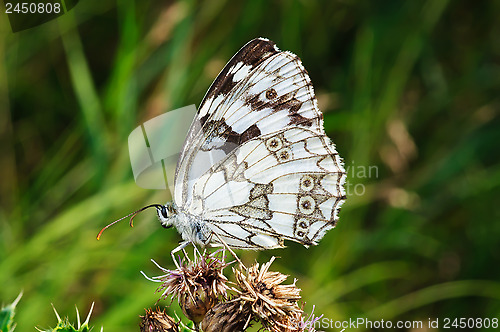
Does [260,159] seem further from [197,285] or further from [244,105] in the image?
[197,285]

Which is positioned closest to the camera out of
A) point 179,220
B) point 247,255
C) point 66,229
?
point 179,220

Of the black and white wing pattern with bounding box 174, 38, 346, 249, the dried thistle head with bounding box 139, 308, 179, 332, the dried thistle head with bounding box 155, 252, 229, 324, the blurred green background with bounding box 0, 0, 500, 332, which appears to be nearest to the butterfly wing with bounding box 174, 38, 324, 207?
the black and white wing pattern with bounding box 174, 38, 346, 249

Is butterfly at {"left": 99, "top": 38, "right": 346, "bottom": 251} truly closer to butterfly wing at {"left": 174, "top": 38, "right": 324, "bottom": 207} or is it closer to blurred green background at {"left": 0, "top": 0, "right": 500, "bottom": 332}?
butterfly wing at {"left": 174, "top": 38, "right": 324, "bottom": 207}

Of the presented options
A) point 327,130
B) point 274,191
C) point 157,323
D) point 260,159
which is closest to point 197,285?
point 157,323

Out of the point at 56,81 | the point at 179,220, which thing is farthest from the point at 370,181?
the point at 56,81

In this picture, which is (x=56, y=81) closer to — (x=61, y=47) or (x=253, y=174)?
(x=61, y=47)

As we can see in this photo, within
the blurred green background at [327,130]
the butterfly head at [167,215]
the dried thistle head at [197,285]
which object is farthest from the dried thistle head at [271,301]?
the blurred green background at [327,130]

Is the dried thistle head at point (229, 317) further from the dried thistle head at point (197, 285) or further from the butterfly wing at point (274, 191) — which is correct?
the butterfly wing at point (274, 191)
